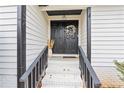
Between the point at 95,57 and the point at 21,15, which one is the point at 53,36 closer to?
the point at 95,57

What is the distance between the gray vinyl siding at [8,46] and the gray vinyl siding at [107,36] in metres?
1.65

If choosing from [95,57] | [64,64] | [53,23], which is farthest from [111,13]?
[53,23]

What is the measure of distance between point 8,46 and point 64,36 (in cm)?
530

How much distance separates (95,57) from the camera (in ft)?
12.1

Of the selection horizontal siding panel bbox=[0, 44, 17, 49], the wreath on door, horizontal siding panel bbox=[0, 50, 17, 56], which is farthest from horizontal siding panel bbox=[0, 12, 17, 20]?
the wreath on door

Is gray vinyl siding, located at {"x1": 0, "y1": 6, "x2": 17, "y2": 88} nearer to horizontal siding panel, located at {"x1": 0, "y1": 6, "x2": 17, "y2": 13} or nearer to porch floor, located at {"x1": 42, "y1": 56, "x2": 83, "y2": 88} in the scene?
horizontal siding panel, located at {"x1": 0, "y1": 6, "x2": 17, "y2": 13}

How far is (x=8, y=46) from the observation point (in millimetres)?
2826

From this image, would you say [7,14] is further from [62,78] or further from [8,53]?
[62,78]

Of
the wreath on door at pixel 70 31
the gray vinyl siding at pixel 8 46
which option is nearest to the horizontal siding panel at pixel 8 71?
the gray vinyl siding at pixel 8 46

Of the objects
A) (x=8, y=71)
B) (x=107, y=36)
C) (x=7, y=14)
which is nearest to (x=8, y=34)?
(x=7, y=14)

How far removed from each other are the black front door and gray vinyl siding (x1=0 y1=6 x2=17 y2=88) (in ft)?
16.6

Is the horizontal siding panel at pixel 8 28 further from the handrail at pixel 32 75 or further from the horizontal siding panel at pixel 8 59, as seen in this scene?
the handrail at pixel 32 75

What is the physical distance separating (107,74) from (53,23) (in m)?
4.67

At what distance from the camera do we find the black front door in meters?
7.87
